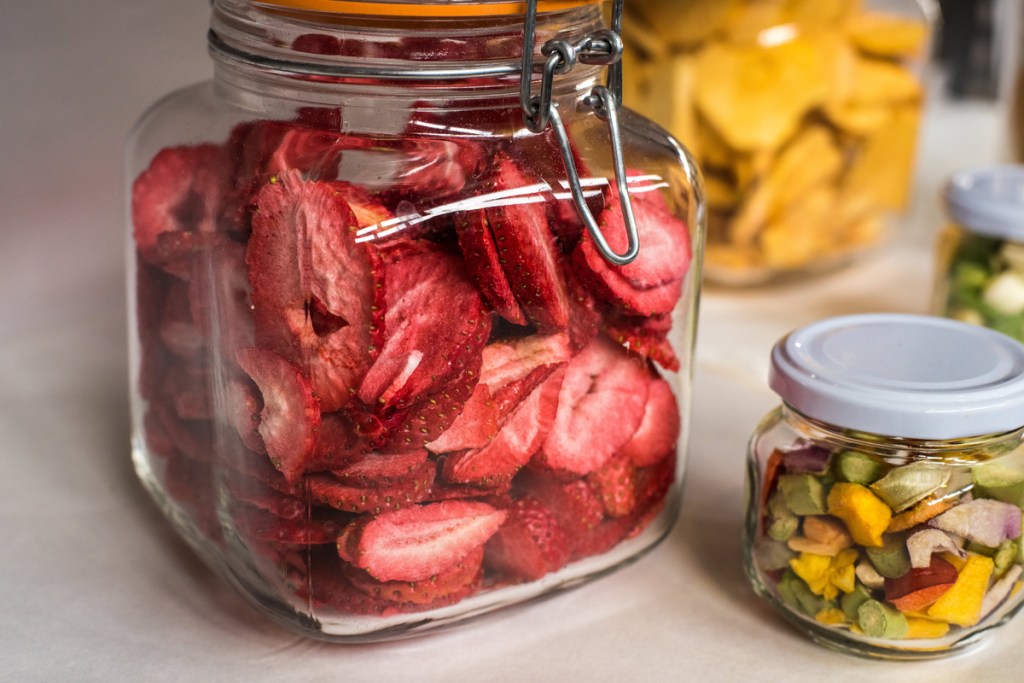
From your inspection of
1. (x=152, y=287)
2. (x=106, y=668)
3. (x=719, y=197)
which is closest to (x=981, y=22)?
(x=719, y=197)

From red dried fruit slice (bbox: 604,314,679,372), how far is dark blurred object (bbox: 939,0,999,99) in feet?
2.64

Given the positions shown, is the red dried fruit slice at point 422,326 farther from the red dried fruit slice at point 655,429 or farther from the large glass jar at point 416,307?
the red dried fruit slice at point 655,429

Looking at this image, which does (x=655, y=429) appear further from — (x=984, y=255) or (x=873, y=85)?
(x=873, y=85)

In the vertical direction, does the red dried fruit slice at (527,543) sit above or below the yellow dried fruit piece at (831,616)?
above

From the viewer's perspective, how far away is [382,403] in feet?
1.45

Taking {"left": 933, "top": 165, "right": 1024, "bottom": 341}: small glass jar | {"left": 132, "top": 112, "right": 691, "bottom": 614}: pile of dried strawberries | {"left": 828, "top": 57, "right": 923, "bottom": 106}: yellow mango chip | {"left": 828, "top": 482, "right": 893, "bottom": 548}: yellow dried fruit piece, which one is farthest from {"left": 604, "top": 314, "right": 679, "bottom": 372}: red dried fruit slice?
{"left": 828, "top": 57, "right": 923, "bottom": 106}: yellow mango chip

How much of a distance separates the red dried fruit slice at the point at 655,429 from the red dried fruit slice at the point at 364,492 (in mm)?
114

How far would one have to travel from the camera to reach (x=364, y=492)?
454 millimetres

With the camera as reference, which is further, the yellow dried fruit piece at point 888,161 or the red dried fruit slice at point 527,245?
the yellow dried fruit piece at point 888,161

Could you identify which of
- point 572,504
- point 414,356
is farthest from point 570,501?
point 414,356

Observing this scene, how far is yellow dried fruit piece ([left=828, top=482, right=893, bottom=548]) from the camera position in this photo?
47 cm

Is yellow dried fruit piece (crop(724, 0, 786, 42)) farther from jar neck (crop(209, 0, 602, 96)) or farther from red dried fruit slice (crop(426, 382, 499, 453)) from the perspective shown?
red dried fruit slice (crop(426, 382, 499, 453))

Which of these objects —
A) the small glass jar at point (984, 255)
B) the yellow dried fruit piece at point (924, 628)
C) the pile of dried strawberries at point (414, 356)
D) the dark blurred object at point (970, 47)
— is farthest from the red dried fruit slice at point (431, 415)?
the dark blurred object at point (970, 47)

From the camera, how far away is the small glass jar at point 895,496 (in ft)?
1.52
